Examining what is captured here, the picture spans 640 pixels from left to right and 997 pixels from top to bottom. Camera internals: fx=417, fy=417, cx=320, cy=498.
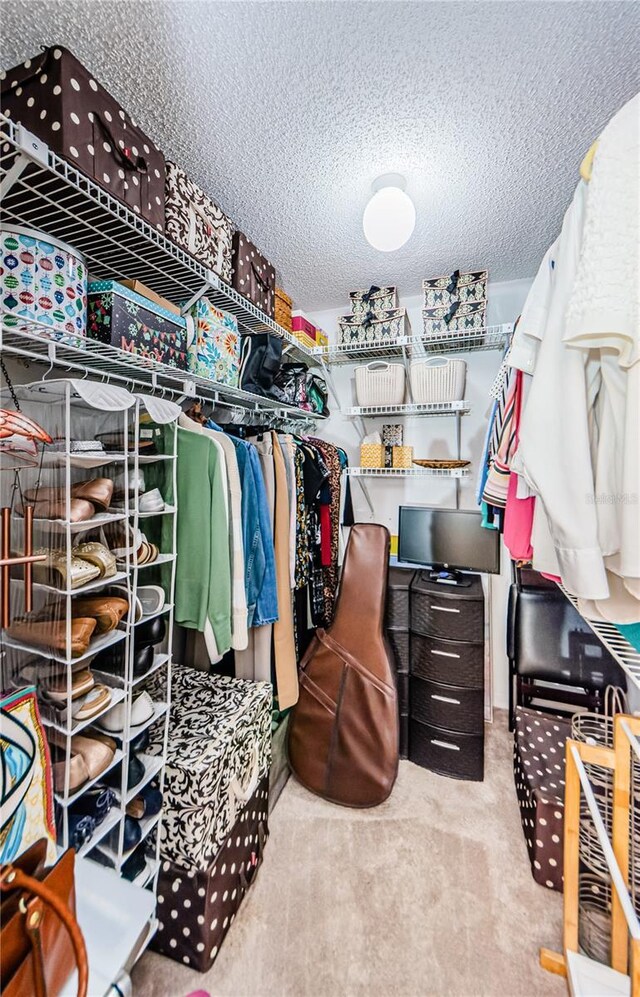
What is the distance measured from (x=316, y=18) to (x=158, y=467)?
1.23m

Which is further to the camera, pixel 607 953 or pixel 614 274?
pixel 607 953

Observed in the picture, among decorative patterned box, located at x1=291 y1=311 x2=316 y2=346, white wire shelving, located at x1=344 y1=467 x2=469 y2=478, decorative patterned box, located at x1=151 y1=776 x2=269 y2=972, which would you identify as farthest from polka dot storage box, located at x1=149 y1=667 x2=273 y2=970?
decorative patterned box, located at x1=291 y1=311 x2=316 y2=346

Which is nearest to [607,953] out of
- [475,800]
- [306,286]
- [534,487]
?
[475,800]

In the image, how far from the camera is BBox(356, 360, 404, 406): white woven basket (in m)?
2.38

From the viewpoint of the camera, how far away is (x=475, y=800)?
1824 mm

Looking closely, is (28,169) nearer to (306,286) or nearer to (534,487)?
(534,487)

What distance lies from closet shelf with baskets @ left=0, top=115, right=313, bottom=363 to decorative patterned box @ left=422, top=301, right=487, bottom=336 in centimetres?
102

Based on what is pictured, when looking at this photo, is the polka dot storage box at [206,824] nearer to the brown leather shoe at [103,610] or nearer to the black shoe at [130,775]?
the black shoe at [130,775]

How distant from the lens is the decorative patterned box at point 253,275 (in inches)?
66.9

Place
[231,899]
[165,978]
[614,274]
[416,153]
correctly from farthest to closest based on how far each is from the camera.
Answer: [416,153], [231,899], [165,978], [614,274]

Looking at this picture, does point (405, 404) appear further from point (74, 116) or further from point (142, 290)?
point (74, 116)

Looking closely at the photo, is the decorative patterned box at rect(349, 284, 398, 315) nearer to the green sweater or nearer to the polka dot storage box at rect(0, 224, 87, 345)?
the green sweater

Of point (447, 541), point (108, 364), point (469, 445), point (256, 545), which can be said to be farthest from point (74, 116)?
point (469, 445)

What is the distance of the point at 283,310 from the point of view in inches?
88.1
